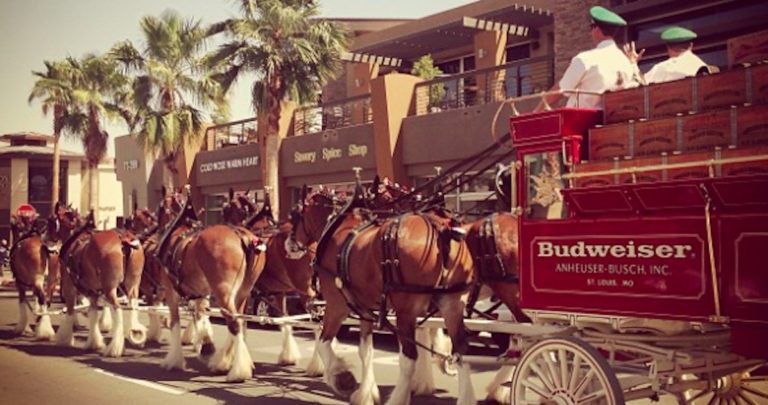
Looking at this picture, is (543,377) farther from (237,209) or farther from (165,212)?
(165,212)

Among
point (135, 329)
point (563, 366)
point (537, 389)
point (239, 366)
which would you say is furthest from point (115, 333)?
point (563, 366)

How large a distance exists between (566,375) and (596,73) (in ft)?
7.72

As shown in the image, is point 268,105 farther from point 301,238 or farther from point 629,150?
point 629,150

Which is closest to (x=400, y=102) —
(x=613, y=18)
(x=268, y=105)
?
(x=268, y=105)

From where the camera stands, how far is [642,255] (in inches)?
194

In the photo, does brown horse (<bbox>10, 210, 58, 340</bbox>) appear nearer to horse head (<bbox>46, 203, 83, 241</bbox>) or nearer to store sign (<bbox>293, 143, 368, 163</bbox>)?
horse head (<bbox>46, 203, 83, 241</bbox>)

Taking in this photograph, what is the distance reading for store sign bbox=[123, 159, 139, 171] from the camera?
3553cm

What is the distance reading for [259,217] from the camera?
11688 millimetres

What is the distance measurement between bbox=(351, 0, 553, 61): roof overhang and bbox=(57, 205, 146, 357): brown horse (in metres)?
13.8

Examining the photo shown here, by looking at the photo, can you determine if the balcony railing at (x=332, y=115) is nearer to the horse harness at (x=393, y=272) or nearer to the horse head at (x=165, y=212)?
the horse head at (x=165, y=212)

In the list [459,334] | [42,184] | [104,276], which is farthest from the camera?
[104,276]

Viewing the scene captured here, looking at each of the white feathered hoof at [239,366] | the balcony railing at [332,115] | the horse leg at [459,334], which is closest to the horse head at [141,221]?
the white feathered hoof at [239,366]

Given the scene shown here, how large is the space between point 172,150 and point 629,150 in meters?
20.8

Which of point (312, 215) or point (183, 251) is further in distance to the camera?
point (183, 251)
